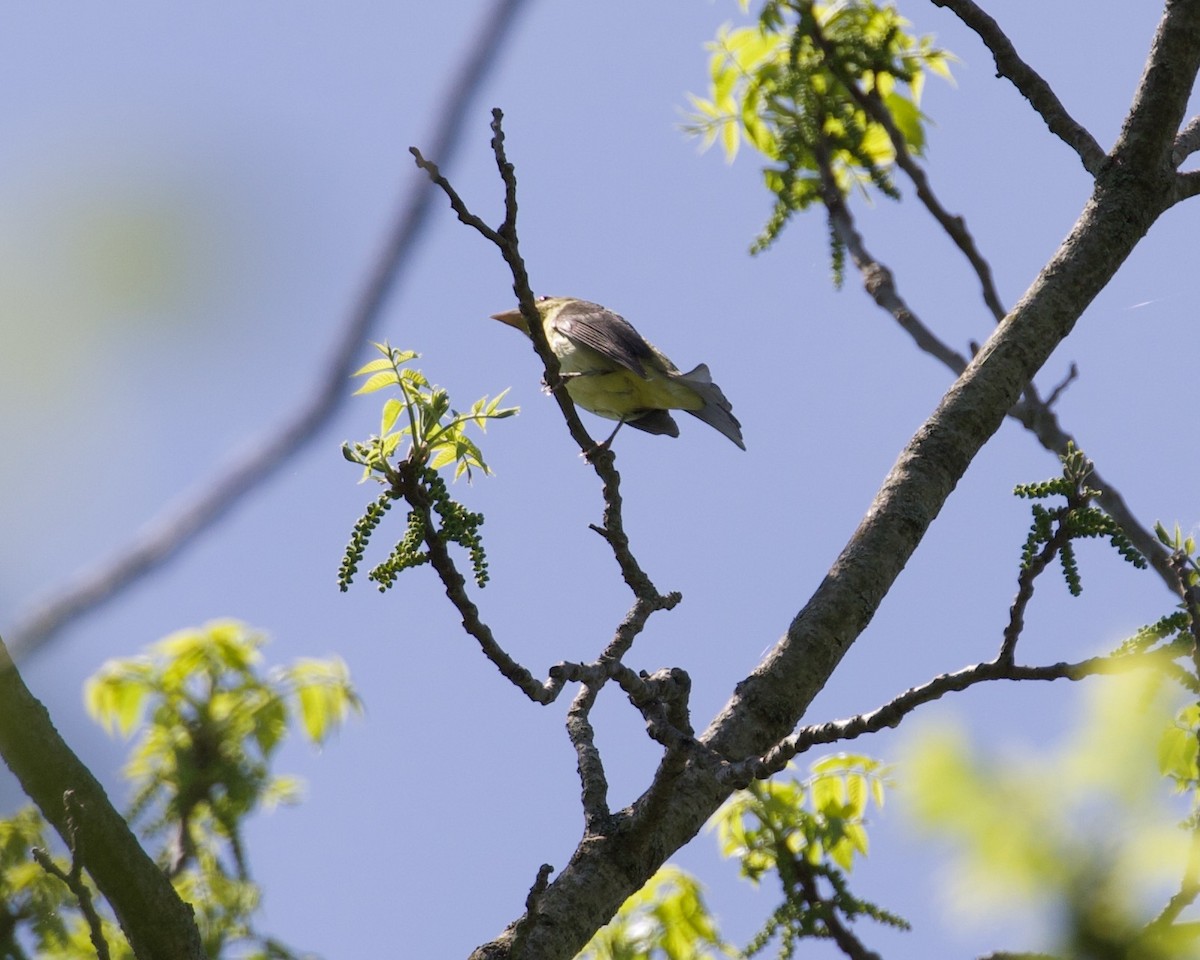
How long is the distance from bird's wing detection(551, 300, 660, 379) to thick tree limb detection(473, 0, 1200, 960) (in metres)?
3.01

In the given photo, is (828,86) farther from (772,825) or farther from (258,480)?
(258,480)

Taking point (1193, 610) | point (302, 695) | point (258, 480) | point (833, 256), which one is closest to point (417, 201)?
point (258, 480)

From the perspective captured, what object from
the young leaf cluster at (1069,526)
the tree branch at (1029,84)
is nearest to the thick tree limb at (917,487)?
the tree branch at (1029,84)

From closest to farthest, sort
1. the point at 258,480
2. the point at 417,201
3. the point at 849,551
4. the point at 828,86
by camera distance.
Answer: the point at 258,480
the point at 417,201
the point at 849,551
the point at 828,86

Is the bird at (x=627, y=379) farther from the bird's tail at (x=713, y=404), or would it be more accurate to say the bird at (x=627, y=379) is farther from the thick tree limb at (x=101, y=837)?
the thick tree limb at (x=101, y=837)

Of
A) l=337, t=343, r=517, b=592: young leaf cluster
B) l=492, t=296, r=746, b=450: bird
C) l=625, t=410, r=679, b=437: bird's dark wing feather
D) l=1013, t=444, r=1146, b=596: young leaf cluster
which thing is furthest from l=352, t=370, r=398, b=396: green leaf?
l=625, t=410, r=679, b=437: bird's dark wing feather

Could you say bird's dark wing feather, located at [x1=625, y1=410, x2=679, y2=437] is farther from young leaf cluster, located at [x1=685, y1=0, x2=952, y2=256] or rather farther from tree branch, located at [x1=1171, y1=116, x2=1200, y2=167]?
tree branch, located at [x1=1171, y1=116, x2=1200, y2=167]

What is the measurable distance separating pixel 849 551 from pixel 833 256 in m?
2.13

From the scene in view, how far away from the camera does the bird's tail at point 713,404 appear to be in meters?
6.57

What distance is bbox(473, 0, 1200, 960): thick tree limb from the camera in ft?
9.63

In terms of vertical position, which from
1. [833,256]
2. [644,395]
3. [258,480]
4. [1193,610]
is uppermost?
[644,395]

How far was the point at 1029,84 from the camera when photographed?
3910 millimetres

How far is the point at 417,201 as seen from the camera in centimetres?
122

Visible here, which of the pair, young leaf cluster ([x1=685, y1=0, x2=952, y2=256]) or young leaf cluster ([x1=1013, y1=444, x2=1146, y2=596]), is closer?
young leaf cluster ([x1=1013, y1=444, x2=1146, y2=596])
